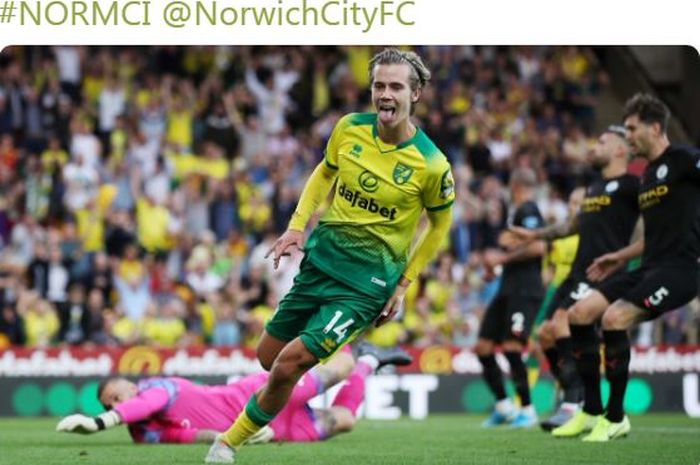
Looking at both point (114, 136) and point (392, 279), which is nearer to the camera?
point (392, 279)

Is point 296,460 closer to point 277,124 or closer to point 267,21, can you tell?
point 267,21

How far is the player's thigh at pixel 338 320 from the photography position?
887cm

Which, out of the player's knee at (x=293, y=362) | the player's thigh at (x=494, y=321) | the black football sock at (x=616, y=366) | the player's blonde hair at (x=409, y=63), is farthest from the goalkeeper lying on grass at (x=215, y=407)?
the player's thigh at (x=494, y=321)

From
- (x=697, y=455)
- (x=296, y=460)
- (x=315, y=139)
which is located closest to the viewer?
(x=296, y=460)

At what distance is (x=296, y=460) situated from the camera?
9688 millimetres

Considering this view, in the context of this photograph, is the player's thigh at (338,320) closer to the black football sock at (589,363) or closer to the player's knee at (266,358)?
the player's knee at (266,358)

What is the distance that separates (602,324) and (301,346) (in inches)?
141

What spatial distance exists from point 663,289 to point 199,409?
3.78 m

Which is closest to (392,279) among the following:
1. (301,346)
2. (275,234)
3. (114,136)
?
(301,346)

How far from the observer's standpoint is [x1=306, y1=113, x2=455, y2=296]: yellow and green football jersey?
911cm

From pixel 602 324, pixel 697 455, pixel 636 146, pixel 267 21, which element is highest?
pixel 267 21

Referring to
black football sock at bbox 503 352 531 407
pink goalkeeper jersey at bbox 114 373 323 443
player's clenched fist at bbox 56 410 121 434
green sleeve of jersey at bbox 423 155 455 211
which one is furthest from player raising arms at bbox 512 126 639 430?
player's clenched fist at bbox 56 410 121 434

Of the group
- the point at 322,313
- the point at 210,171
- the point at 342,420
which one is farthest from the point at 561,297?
the point at 210,171

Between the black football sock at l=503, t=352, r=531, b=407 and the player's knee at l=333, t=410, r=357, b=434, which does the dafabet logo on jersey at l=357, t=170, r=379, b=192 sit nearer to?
the player's knee at l=333, t=410, r=357, b=434
